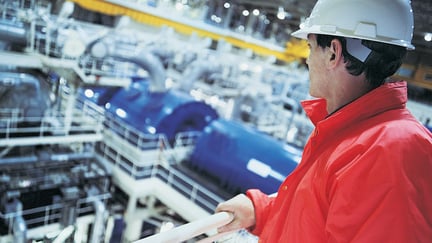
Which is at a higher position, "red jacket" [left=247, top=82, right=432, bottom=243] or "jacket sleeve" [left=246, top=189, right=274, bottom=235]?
"red jacket" [left=247, top=82, right=432, bottom=243]

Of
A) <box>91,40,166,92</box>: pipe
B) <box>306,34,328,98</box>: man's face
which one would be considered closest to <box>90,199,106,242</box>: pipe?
<box>91,40,166,92</box>: pipe

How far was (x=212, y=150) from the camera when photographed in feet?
17.0

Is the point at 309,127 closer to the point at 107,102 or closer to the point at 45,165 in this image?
the point at 107,102

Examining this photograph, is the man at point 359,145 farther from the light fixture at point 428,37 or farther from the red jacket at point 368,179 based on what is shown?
the light fixture at point 428,37

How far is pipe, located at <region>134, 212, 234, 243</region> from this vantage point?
1029 mm

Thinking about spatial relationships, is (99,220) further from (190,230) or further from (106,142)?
(190,230)

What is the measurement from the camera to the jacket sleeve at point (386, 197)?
0.72m

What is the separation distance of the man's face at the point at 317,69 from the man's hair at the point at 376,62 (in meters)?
0.07

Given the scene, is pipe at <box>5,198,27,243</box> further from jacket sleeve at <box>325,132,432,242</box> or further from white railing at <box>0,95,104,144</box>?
jacket sleeve at <box>325,132,432,242</box>

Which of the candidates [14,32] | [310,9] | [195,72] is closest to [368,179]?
[310,9]

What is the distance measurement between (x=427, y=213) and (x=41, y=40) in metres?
5.82

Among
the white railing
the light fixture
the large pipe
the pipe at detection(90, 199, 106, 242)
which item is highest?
the light fixture

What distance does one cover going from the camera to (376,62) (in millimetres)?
984

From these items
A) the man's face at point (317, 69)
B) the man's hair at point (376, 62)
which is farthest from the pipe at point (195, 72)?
the man's hair at point (376, 62)
